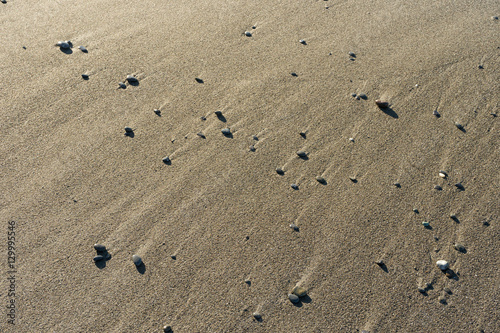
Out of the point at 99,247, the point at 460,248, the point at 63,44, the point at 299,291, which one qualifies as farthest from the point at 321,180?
the point at 63,44

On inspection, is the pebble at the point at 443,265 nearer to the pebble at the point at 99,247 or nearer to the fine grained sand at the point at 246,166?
the fine grained sand at the point at 246,166

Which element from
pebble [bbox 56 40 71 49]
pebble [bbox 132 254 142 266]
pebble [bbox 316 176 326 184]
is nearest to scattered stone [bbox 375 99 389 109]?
pebble [bbox 316 176 326 184]

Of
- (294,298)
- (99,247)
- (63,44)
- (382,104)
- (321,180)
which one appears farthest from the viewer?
(63,44)

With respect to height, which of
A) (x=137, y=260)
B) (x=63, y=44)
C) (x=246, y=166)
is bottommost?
(x=137, y=260)

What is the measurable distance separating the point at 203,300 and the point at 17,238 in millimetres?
1252

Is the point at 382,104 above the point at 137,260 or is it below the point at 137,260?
above

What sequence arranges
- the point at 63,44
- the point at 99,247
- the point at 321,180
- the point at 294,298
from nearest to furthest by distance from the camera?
1. the point at 294,298
2. the point at 99,247
3. the point at 321,180
4. the point at 63,44

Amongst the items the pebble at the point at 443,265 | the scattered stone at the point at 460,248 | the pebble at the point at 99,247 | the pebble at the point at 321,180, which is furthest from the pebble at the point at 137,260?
the scattered stone at the point at 460,248

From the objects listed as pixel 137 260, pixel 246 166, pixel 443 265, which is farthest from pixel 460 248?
pixel 137 260

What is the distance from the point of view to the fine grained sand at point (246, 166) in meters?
2.41

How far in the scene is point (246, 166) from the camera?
3098 mm

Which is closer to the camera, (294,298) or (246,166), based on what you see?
(294,298)

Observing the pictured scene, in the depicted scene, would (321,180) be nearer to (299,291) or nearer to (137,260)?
(299,291)

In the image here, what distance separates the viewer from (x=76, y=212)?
273 centimetres
